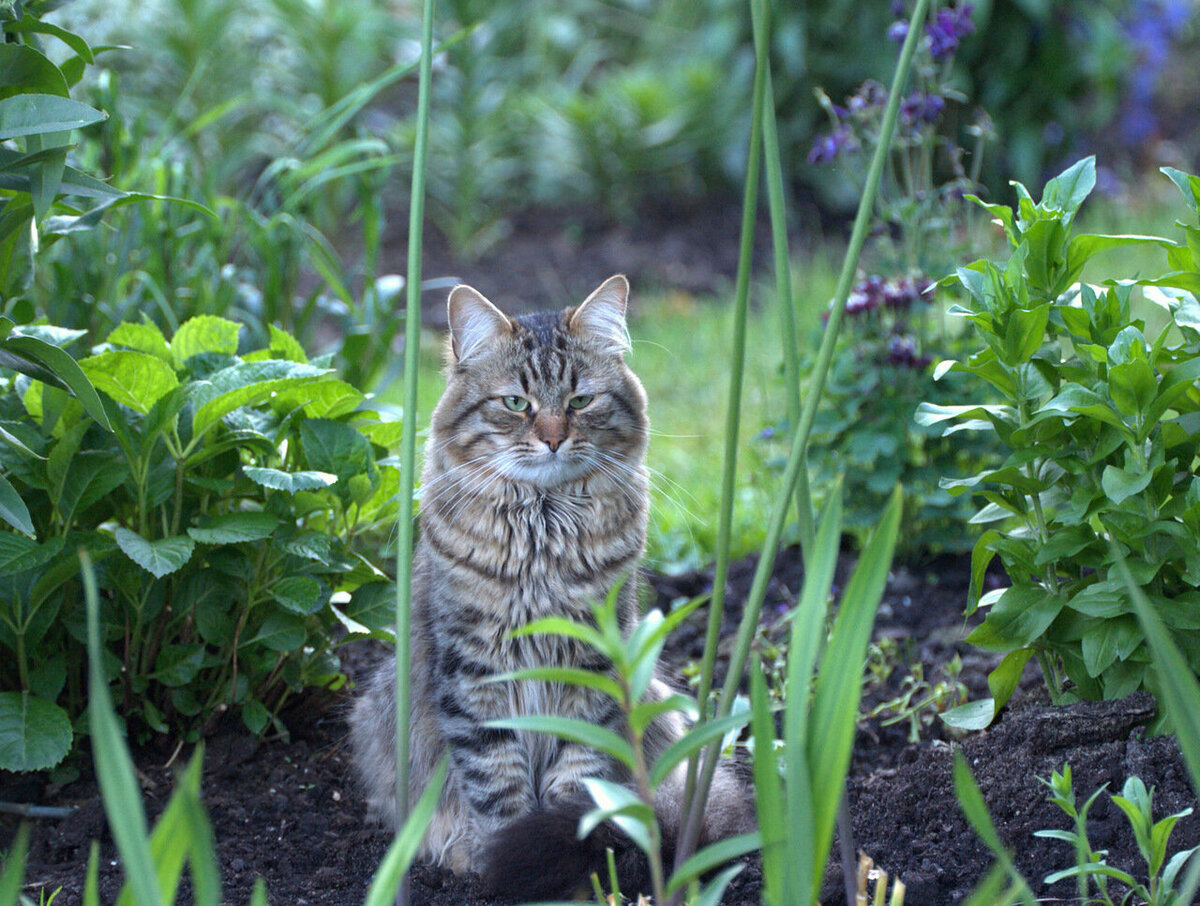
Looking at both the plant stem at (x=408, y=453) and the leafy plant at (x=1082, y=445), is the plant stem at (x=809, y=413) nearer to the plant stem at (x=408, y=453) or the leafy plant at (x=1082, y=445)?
the plant stem at (x=408, y=453)

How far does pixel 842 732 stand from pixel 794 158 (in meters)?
5.92

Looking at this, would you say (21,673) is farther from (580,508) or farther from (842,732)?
(842,732)

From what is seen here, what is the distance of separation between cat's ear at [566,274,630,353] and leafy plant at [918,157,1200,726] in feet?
2.33

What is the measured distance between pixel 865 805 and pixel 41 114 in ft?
5.77

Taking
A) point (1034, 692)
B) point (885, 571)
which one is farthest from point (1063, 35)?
point (885, 571)

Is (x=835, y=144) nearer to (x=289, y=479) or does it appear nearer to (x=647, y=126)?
(x=289, y=479)

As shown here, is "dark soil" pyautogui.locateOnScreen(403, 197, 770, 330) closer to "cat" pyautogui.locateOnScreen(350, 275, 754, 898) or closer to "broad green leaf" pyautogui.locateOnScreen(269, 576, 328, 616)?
"cat" pyautogui.locateOnScreen(350, 275, 754, 898)

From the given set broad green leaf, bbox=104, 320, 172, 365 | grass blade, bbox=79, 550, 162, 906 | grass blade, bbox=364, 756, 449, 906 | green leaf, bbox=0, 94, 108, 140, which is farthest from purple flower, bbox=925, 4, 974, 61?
grass blade, bbox=79, 550, 162, 906

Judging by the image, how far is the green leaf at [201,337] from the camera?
2238 millimetres

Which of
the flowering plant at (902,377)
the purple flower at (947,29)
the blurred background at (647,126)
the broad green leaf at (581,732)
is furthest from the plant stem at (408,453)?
the blurred background at (647,126)

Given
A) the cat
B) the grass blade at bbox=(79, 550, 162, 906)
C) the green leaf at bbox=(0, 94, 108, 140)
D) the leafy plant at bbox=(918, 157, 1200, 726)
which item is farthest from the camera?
the cat

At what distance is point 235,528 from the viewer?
2.02 metres

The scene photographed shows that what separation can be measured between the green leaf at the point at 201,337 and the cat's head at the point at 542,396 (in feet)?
1.48

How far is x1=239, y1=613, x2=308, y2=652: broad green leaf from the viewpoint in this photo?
7.09 ft
